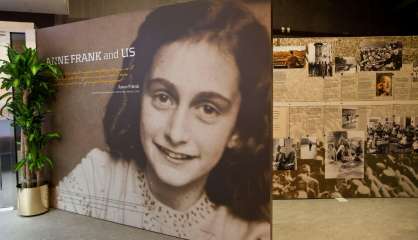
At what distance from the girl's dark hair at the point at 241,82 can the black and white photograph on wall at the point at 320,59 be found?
6.76ft

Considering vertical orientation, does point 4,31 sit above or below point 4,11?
below

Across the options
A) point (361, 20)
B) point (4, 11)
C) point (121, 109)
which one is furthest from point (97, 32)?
point (361, 20)

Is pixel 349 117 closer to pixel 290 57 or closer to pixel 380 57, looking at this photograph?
pixel 380 57

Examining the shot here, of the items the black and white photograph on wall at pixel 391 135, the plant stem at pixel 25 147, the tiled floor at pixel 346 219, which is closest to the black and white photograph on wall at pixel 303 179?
the tiled floor at pixel 346 219

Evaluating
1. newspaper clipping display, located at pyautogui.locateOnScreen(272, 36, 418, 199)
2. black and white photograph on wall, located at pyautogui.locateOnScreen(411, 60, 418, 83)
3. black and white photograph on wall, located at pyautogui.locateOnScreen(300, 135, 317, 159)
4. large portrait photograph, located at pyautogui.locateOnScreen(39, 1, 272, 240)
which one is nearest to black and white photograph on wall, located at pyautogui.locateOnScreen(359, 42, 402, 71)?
newspaper clipping display, located at pyautogui.locateOnScreen(272, 36, 418, 199)

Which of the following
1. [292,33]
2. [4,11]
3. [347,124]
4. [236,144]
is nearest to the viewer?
[236,144]

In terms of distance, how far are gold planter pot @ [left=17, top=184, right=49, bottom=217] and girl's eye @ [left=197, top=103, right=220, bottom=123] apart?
246 cm

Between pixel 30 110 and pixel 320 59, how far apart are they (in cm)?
389

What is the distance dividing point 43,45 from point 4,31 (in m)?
0.66

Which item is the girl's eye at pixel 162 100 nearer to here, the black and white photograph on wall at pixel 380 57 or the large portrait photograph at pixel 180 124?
the large portrait photograph at pixel 180 124

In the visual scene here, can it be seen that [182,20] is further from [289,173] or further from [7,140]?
[7,140]

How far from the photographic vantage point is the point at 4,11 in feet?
18.4

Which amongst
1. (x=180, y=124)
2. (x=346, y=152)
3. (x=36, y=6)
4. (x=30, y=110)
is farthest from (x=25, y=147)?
(x=346, y=152)

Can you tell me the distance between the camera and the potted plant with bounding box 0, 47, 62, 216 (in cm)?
416
